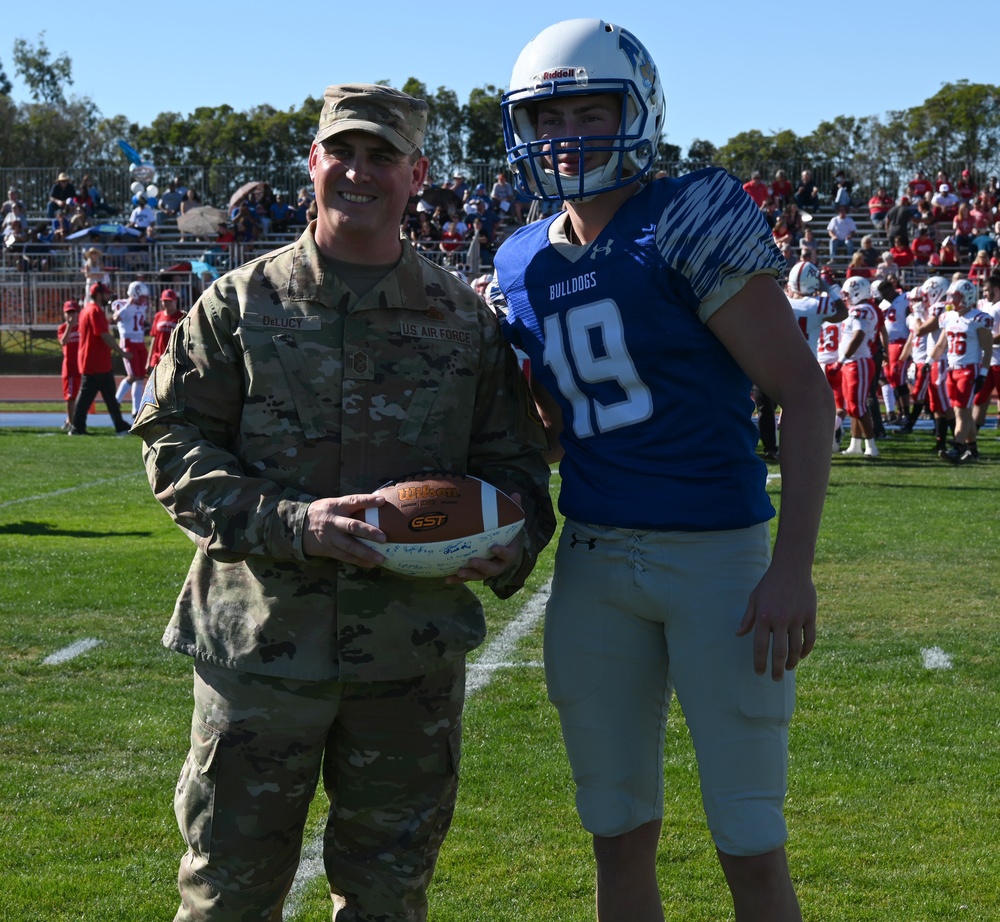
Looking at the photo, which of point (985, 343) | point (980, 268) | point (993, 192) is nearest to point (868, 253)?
point (980, 268)

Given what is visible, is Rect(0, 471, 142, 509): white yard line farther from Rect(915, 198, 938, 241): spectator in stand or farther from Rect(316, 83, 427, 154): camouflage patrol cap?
Rect(915, 198, 938, 241): spectator in stand

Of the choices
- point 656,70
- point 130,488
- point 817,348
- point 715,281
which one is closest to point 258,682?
point 715,281

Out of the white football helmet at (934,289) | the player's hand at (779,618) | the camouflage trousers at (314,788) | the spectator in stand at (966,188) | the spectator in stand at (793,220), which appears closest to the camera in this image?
the player's hand at (779,618)

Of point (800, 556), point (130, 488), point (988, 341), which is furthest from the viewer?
point (988, 341)

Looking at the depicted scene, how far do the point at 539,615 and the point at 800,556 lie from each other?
4334mm

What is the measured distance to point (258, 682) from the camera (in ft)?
8.41

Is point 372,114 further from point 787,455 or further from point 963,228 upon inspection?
point 963,228

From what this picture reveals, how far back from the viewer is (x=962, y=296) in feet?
44.3

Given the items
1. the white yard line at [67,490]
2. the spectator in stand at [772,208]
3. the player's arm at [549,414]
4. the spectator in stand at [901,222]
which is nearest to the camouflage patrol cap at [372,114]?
the player's arm at [549,414]

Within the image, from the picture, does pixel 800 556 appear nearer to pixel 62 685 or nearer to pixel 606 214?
pixel 606 214

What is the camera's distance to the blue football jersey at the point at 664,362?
8.22 feet

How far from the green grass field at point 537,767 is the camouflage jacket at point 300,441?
3.88 ft

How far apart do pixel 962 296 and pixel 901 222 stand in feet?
49.8

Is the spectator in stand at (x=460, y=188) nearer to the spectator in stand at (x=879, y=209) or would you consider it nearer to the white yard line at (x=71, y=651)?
the spectator in stand at (x=879, y=209)
